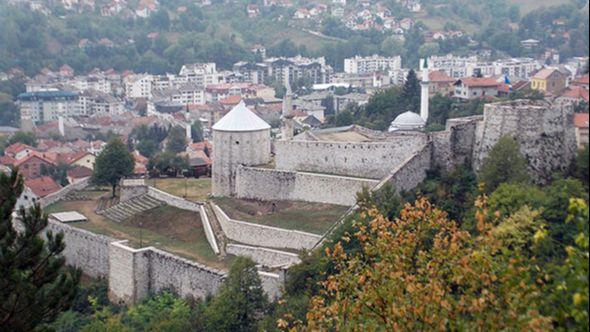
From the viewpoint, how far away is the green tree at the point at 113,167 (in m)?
31.9

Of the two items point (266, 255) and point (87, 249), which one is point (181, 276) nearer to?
point (266, 255)

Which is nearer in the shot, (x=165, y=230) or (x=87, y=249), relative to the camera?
(x=165, y=230)

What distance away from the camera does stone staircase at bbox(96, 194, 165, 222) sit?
93.9 feet

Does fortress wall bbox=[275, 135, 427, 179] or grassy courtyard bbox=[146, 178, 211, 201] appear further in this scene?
grassy courtyard bbox=[146, 178, 211, 201]

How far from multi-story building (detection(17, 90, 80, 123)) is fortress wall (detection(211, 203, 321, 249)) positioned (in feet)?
169

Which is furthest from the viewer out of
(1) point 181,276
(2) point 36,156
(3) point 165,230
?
(2) point 36,156

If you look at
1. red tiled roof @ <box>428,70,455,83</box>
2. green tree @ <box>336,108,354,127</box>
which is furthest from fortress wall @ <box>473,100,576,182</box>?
red tiled roof @ <box>428,70,455,83</box>

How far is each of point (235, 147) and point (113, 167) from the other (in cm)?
708

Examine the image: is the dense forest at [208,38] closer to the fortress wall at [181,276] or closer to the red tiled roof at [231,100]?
the red tiled roof at [231,100]

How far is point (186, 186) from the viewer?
99.8 ft

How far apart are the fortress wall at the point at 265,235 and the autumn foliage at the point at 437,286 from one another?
1198cm

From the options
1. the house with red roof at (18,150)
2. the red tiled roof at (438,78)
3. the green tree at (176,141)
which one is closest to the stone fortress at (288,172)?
the red tiled roof at (438,78)

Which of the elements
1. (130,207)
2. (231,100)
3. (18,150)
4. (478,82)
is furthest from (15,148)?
(478,82)

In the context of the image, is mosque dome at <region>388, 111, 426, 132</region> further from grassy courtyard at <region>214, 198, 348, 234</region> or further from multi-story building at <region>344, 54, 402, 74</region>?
multi-story building at <region>344, 54, 402, 74</region>
